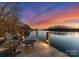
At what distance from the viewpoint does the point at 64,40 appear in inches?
73.5

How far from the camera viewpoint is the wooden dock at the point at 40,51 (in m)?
1.85

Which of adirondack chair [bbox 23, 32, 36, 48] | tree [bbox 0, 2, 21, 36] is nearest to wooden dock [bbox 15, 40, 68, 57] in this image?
adirondack chair [bbox 23, 32, 36, 48]

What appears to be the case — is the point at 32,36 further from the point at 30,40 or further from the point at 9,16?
the point at 9,16

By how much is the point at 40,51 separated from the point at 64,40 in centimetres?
26

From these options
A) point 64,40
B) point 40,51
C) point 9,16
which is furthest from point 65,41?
point 9,16

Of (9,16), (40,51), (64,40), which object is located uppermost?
(9,16)

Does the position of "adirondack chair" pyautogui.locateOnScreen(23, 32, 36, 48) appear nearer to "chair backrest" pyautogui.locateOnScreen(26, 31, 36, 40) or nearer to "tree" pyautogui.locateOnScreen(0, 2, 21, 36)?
"chair backrest" pyautogui.locateOnScreen(26, 31, 36, 40)

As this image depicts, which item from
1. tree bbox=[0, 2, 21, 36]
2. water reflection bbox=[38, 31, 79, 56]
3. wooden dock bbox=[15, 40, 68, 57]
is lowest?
wooden dock bbox=[15, 40, 68, 57]

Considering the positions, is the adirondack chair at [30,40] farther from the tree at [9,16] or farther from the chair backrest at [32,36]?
the tree at [9,16]

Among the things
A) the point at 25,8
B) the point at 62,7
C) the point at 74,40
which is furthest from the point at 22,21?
the point at 74,40

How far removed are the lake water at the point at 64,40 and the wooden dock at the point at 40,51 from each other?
0.14 ft

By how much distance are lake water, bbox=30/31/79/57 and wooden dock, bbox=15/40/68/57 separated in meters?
0.04

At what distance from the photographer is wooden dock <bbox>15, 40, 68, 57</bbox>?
6.06ft

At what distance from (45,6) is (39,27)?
0.22 m
